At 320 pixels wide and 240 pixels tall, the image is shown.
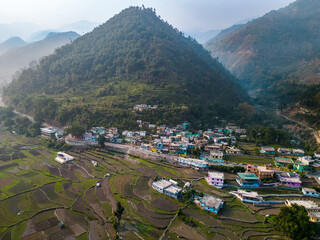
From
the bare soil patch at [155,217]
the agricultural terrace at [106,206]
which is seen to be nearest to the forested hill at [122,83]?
the agricultural terrace at [106,206]

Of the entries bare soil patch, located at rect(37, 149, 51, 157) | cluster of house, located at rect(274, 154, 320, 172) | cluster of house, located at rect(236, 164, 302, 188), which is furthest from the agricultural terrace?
cluster of house, located at rect(274, 154, 320, 172)

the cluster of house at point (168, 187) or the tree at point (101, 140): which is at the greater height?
the tree at point (101, 140)

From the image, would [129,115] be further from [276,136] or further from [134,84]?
[276,136]

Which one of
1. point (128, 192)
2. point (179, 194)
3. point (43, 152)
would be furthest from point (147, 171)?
point (43, 152)

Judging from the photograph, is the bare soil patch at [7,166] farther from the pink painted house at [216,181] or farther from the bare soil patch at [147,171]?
the pink painted house at [216,181]

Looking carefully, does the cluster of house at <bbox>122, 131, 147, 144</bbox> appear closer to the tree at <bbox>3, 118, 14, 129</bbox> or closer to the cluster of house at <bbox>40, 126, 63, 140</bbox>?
the cluster of house at <bbox>40, 126, 63, 140</bbox>

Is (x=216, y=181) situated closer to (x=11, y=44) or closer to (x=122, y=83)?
(x=122, y=83)
